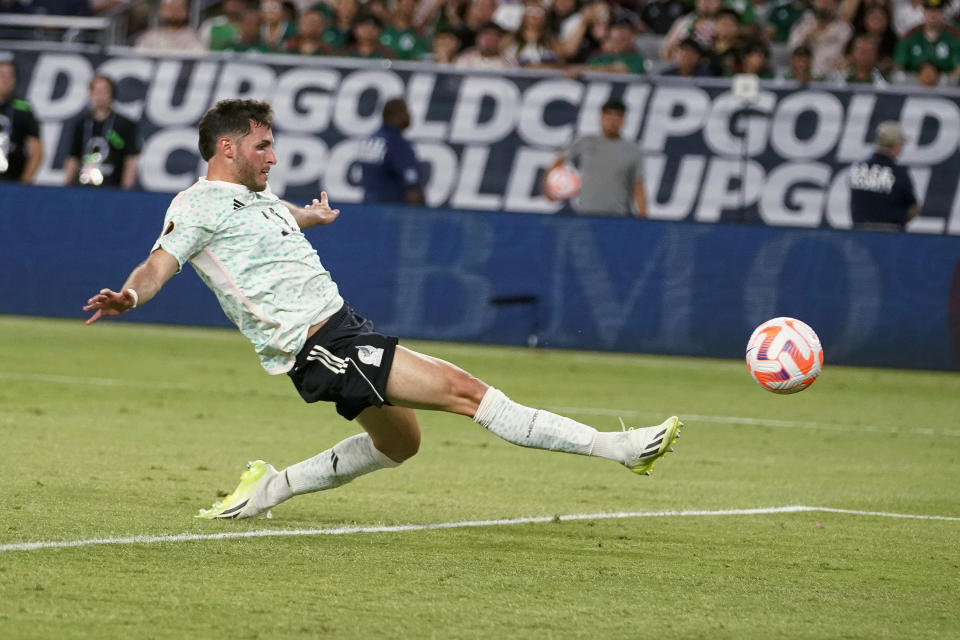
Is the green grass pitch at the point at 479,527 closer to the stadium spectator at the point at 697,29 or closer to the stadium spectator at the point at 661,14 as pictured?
the stadium spectator at the point at 697,29

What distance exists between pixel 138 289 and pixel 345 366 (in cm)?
92

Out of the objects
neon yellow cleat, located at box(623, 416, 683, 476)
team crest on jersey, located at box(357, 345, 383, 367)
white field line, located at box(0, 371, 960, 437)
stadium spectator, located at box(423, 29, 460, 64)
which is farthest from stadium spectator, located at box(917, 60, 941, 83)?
team crest on jersey, located at box(357, 345, 383, 367)

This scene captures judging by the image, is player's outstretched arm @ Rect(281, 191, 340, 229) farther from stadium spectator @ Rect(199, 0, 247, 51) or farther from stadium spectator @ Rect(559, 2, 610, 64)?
stadium spectator @ Rect(199, 0, 247, 51)

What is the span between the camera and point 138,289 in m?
6.45

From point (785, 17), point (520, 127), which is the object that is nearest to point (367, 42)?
point (520, 127)

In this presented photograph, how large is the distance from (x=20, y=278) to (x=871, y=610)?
14170 mm

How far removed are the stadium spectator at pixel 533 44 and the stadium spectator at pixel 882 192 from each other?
445 cm

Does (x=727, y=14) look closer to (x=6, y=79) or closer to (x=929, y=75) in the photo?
(x=929, y=75)

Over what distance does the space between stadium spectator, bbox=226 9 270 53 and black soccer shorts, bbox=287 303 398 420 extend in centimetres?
1547

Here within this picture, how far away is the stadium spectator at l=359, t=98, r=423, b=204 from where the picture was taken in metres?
18.4

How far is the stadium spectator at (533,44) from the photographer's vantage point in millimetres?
20734

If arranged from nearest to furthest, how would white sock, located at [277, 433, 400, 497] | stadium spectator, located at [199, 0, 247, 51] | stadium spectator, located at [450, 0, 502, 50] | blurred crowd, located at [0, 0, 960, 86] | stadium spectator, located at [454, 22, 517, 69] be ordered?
white sock, located at [277, 433, 400, 497]
blurred crowd, located at [0, 0, 960, 86]
stadium spectator, located at [454, 22, 517, 69]
stadium spectator, located at [450, 0, 502, 50]
stadium spectator, located at [199, 0, 247, 51]

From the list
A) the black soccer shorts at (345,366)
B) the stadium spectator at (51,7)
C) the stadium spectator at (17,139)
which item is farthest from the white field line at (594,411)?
the stadium spectator at (51,7)

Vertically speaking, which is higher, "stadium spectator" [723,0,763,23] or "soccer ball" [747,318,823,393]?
"stadium spectator" [723,0,763,23]
